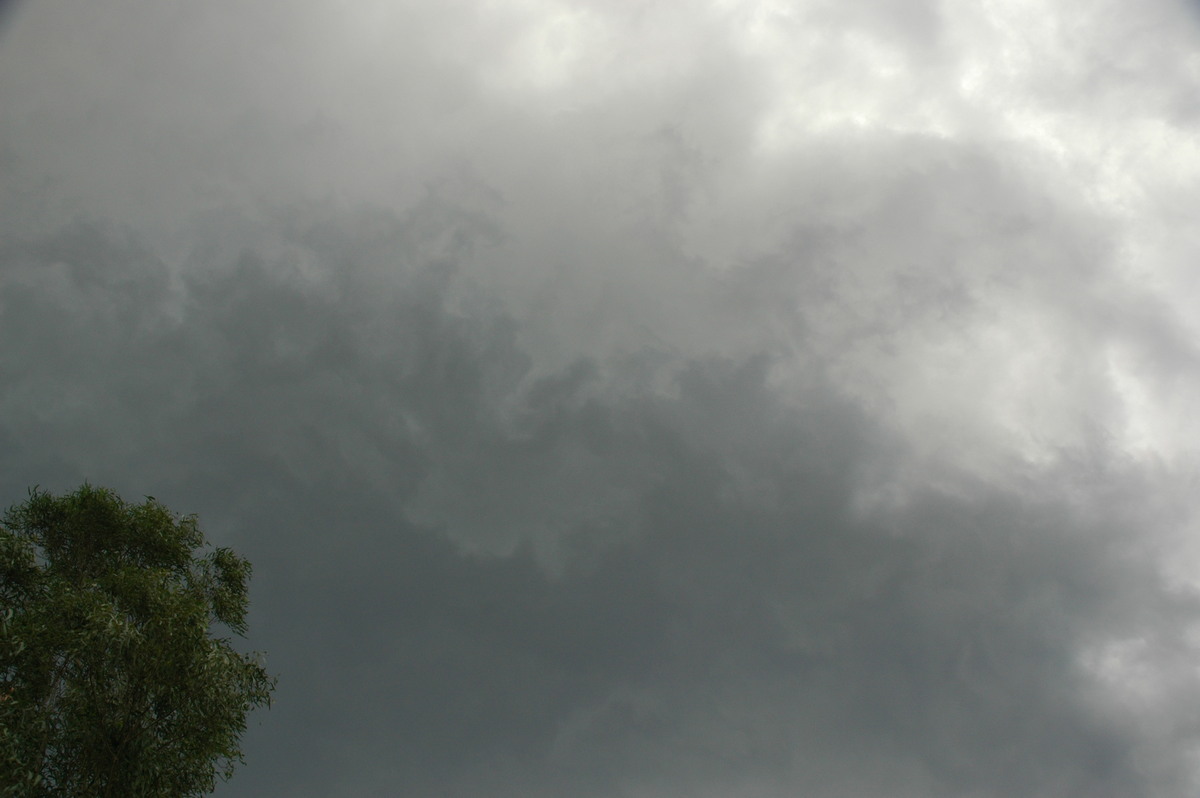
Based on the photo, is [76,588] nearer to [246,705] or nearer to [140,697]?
[140,697]

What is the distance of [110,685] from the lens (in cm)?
2494

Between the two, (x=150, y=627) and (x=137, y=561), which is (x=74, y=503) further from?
(x=150, y=627)

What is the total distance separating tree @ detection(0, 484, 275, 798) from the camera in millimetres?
24031

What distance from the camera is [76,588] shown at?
27.9m

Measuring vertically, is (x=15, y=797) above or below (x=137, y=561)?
below

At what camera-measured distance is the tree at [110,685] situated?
24031 millimetres

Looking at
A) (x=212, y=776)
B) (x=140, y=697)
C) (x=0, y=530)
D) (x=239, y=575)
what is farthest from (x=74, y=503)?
(x=212, y=776)

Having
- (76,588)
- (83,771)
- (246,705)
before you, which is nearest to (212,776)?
(246,705)

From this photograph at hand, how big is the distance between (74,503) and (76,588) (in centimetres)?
419

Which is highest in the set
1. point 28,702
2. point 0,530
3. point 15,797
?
point 0,530

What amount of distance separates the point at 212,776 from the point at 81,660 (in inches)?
254

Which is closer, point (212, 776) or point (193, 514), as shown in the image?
point (212, 776)

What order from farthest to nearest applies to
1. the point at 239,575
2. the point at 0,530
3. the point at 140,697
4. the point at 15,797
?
the point at 239,575
the point at 0,530
the point at 140,697
the point at 15,797

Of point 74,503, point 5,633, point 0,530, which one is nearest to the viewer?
point 5,633
